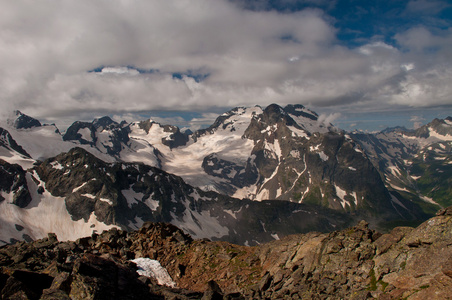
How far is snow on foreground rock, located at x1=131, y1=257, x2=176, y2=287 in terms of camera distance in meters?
38.3

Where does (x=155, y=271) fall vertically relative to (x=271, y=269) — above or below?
below

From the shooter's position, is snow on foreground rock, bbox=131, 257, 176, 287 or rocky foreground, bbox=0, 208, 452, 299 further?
snow on foreground rock, bbox=131, 257, 176, 287

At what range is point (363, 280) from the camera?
27.8 m

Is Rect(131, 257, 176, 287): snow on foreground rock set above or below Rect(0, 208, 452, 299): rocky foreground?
below

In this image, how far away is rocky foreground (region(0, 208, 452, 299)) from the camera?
73.6 feet

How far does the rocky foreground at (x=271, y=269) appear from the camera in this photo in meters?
22.4

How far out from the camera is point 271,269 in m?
37.8

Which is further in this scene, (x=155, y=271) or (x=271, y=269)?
→ (x=155, y=271)

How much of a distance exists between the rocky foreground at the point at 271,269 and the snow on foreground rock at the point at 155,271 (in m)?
2.01

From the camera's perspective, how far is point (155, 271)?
39.9 m

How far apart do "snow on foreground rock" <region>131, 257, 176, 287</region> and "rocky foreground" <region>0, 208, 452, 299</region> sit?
2.01 m

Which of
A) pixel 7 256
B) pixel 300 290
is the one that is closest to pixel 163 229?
pixel 7 256

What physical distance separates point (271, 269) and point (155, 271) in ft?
57.7

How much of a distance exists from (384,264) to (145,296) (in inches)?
986
